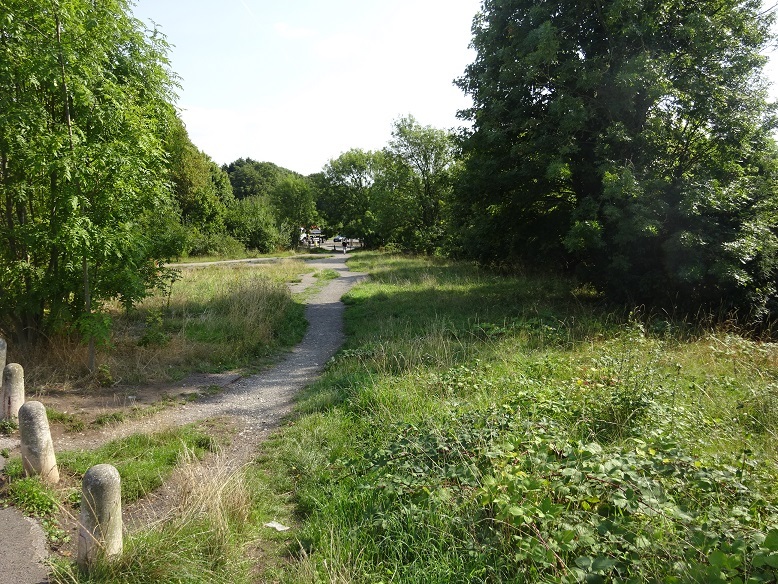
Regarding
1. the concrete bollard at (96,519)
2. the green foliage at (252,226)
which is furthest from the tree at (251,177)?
the concrete bollard at (96,519)

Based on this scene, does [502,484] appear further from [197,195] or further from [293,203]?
[293,203]

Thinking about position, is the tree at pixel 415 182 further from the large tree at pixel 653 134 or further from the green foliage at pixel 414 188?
the large tree at pixel 653 134

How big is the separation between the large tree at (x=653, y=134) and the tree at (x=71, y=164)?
27.8ft

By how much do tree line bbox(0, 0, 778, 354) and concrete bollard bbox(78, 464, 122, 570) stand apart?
447cm

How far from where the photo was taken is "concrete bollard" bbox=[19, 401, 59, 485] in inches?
168

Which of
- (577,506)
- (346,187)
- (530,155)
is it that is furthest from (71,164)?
(346,187)

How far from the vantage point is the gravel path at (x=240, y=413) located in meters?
3.64

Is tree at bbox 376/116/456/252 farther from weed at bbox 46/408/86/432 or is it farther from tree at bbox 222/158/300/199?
tree at bbox 222/158/300/199

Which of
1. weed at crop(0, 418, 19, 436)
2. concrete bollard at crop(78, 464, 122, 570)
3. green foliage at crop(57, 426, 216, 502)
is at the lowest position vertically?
green foliage at crop(57, 426, 216, 502)

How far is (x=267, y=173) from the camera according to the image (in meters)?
91.9

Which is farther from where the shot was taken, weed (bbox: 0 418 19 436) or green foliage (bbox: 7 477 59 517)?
weed (bbox: 0 418 19 436)

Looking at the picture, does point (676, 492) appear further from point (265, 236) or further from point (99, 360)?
point (265, 236)

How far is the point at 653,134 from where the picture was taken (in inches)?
415

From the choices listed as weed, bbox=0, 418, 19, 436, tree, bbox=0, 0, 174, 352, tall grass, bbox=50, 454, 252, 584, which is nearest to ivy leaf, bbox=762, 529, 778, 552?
tall grass, bbox=50, 454, 252, 584
